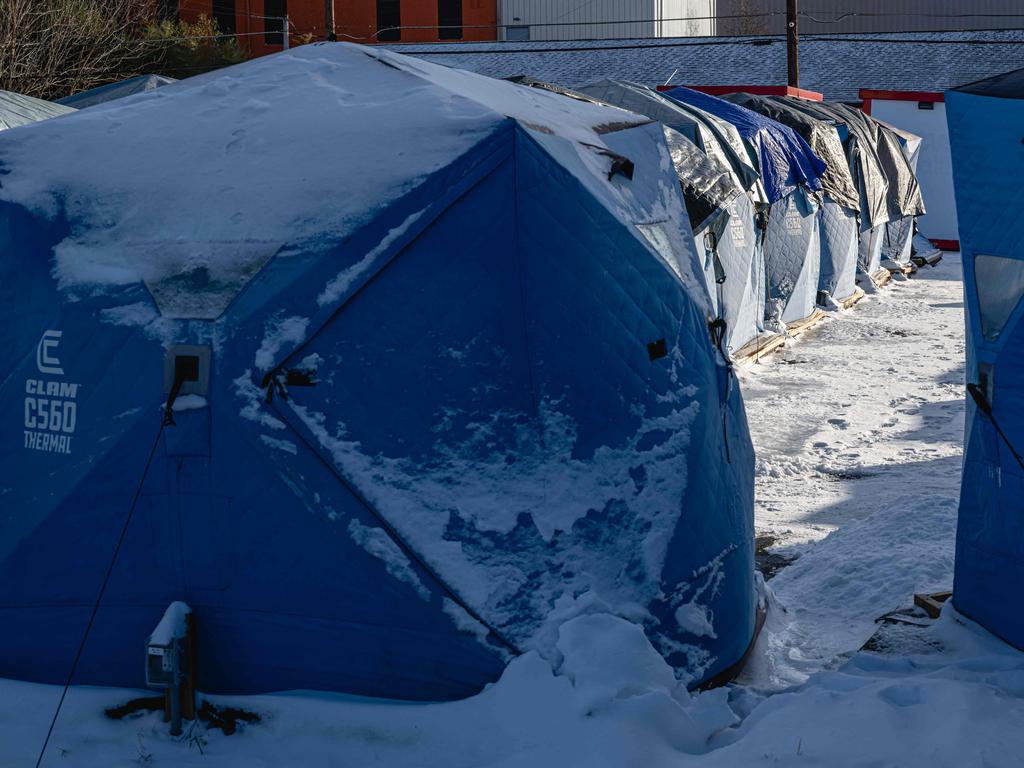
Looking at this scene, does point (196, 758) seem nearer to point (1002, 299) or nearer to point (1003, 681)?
point (1003, 681)

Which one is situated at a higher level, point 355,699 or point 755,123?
point 755,123

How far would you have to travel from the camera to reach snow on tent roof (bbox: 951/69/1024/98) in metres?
4.32

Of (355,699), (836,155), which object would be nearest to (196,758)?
(355,699)

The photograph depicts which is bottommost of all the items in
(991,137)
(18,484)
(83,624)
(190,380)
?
(83,624)

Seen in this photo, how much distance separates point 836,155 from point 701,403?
38.9ft

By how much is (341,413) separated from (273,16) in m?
35.0

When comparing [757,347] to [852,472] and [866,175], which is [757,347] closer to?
[852,472]

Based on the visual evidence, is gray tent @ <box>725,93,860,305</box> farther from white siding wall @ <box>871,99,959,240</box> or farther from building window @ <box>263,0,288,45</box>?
building window @ <box>263,0,288,45</box>

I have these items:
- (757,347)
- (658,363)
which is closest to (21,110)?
(757,347)

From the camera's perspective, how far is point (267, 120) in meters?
4.15

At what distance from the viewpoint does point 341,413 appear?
3.66 meters

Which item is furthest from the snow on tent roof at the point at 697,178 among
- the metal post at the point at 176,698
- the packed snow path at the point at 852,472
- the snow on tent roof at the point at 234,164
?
the metal post at the point at 176,698

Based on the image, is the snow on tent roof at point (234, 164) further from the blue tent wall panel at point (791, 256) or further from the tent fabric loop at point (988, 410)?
the blue tent wall panel at point (791, 256)

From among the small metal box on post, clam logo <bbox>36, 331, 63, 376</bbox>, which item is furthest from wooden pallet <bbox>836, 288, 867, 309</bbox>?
the small metal box on post
